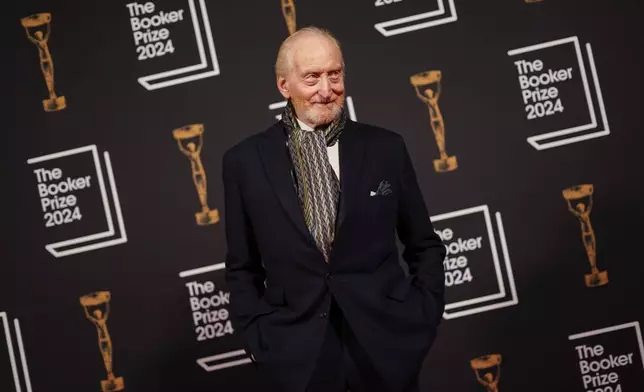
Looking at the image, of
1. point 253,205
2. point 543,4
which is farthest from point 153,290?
point 543,4

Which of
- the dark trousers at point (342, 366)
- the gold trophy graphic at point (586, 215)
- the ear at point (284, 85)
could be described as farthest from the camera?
the gold trophy graphic at point (586, 215)

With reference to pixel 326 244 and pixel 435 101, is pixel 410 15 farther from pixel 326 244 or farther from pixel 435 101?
pixel 326 244

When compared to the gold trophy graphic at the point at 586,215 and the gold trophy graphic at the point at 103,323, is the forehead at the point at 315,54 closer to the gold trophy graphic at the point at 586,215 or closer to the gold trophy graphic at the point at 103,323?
the gold trophy graphic at the point at 586,215

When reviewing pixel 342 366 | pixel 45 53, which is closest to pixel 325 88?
pixel 342 366

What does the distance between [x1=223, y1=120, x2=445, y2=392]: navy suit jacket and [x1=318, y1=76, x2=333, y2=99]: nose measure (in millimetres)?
152

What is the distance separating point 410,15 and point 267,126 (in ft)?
2.33

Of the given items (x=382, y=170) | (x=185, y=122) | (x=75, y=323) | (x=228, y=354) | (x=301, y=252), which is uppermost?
(x=185, y=122)

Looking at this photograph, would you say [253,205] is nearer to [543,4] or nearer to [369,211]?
[369,211]

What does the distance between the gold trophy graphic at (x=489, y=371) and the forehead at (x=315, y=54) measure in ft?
5.36

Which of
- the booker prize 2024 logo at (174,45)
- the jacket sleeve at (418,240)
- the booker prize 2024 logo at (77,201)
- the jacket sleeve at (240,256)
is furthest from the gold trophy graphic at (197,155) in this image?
the jacket sleeve at (418,240)

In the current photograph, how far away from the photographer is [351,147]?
2416 millimetres

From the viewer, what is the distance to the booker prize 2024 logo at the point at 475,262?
136 inches

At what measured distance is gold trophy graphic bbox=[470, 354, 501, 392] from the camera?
3.50 meters

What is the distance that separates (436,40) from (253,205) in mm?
1366
